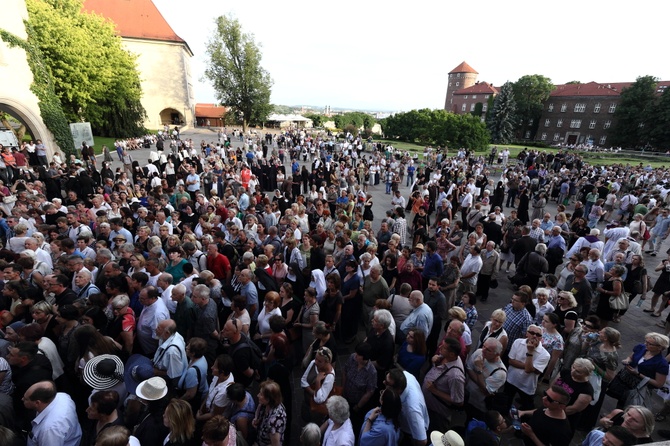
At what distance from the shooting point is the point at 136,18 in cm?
4697

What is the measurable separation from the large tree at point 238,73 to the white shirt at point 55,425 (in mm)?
49713

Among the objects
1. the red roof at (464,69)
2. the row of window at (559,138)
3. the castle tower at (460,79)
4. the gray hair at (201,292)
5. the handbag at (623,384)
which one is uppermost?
the red roof at (464,69)

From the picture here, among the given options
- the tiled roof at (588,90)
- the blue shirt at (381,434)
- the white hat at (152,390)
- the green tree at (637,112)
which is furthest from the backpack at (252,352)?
the tiled roof at (588,90)

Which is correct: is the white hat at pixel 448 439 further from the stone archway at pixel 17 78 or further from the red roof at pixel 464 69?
the red roof at pixel 464 69

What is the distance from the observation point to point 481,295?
714cm

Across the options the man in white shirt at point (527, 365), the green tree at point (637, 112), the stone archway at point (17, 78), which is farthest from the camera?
the green tree at point (637, 112)

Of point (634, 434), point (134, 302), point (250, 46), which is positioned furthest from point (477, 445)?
point (250, 46)

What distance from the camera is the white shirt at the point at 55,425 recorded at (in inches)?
106

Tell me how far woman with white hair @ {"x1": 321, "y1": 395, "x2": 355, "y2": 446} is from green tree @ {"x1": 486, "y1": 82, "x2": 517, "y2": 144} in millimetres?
60346

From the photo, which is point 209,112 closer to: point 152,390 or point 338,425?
point 152,390

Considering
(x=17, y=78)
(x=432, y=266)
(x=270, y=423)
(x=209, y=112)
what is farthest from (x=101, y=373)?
(x=209, y=112)

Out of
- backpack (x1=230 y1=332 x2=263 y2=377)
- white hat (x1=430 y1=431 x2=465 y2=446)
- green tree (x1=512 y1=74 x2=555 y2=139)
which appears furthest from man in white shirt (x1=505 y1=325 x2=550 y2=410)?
green tree (x1=512 y1=74 x2=555 y2=139)

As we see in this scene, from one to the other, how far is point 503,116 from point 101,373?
62724 mm

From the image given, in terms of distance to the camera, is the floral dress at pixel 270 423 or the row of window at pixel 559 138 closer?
the floral dress at pixel 270 423
